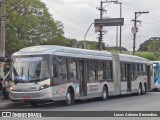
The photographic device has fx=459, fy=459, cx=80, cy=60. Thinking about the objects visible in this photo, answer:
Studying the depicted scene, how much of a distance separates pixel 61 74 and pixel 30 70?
1.83 meters

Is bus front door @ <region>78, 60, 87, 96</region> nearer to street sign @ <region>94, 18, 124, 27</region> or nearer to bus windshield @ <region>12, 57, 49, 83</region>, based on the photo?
bus windshield @ <region>12, 57, 49, 83</region>

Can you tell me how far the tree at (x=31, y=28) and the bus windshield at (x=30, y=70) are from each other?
40.2 meters

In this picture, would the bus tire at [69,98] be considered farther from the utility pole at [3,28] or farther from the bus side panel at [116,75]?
the bus side panel at [116,75]

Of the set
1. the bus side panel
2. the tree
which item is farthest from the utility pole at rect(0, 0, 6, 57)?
the tree

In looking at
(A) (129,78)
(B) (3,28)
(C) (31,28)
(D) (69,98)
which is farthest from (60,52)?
(C) (31,28)

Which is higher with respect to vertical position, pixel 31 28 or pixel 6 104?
pixel 31 28

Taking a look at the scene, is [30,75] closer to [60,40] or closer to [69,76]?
[69,76]

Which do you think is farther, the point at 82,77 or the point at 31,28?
the point at 31,28

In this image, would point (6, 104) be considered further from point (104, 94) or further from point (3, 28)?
point (104, 94)

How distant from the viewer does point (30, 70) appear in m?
22.5

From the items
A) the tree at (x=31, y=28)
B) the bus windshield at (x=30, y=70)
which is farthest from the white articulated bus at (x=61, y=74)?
the tree at (x=31, y=28)

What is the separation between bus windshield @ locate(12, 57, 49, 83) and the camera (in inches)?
881

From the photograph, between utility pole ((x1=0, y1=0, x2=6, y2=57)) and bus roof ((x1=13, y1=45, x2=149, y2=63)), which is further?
utility pole ((x1=0, y1=0, x2=6, y2=57))

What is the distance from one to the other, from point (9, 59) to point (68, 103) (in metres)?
3.84
